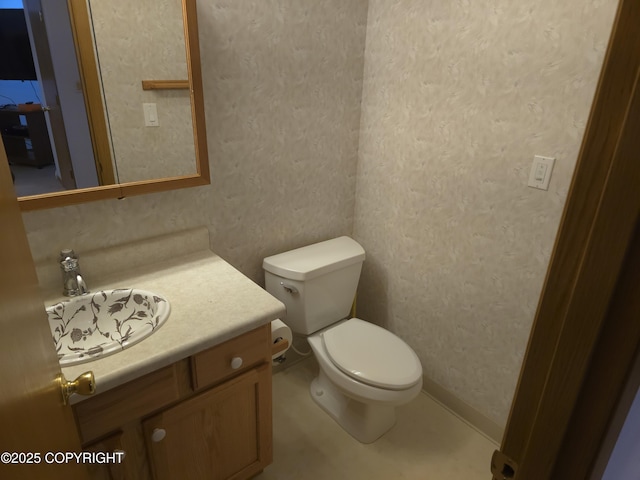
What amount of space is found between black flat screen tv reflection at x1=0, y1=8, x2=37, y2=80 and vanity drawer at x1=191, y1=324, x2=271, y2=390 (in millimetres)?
913

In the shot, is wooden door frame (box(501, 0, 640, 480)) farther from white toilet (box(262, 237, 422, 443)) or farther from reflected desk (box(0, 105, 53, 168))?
reflected desk (box(0, 105, 53, 168))

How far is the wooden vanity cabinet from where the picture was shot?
1093 millimetres

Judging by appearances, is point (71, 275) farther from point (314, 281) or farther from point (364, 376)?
point (364, 376)

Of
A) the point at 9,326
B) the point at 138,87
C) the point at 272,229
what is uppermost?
the point at 138,87

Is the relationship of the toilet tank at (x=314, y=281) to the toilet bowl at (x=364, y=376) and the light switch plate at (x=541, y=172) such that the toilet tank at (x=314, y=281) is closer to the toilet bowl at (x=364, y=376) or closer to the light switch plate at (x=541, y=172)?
the toilet bowl at (x=364, y=376)

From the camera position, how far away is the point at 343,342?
1.80 meters

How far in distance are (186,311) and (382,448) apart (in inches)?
43.0

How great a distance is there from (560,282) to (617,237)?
85mm

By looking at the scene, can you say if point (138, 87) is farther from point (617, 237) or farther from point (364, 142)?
point (617, 237)

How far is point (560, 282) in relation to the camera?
1.62 ft

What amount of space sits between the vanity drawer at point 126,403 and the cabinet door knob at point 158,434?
0.23ft

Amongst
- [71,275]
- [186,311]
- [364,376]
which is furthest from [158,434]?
A: [364,376]

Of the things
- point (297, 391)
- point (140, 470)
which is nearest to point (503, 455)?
point (140, 470)

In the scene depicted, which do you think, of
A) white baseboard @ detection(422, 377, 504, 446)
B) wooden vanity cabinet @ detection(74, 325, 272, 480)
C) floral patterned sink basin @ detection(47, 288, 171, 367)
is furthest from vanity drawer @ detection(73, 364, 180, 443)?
white baseboard @ detection(422, 377, 504, 446)
